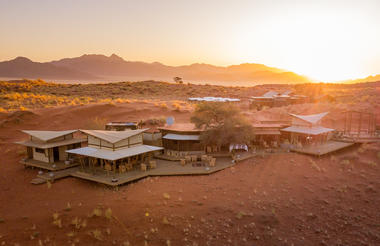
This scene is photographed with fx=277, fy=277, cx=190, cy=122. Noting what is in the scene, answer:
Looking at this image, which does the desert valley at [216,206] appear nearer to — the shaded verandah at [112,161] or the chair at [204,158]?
the shaded verandah at [112,161]

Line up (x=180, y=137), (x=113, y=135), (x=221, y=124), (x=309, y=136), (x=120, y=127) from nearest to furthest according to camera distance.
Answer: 1. (x=113, y=135)
2. (x=180, y=137)
3. (x=221, y=124)
4. (x=120, y=127)
5. (x=309, y=136)

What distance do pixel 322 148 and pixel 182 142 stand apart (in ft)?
37.3

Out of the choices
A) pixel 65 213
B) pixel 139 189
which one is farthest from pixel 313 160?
pixel 65 213

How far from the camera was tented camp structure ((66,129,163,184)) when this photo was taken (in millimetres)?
17344

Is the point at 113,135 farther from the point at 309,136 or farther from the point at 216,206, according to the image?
the point at 309,136

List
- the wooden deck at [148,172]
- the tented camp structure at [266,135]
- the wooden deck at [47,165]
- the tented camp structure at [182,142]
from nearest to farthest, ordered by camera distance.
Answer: the wooden deck at [148,172] < the wooden deck at [47,165] < the tented camp structure at [182,142] < the tented camp structure at [266,135]

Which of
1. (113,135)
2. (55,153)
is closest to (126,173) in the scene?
(113,135)

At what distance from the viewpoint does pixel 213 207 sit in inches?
558

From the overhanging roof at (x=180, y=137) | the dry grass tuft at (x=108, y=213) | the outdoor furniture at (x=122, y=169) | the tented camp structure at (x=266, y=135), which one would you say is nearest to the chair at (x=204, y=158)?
the overhanging roof at (x=180, y=137)

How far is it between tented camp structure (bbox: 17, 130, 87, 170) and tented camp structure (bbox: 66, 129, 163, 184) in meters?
1.44

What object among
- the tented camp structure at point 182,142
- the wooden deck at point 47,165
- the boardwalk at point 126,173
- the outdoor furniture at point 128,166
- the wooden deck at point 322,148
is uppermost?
the tented camp structure at point 182,142

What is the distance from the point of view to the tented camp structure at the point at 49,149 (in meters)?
19.0

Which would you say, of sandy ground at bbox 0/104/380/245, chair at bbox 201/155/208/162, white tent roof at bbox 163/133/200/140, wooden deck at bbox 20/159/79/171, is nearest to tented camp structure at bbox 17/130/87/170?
wooden deck at bbox 20/159/79/171

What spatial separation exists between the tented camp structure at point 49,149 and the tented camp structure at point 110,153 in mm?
1437
